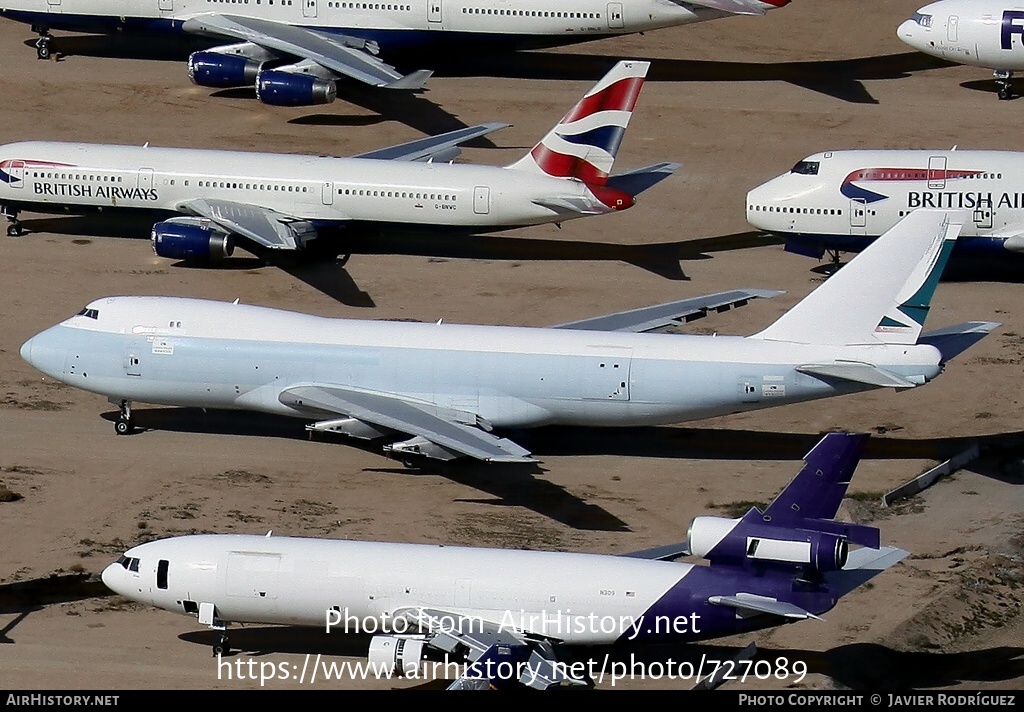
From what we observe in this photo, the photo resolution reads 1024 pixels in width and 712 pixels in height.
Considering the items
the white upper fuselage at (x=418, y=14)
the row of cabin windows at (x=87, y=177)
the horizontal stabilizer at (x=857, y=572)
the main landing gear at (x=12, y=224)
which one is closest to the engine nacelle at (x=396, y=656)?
the horizontal stabilizer at (x=857, y=572)

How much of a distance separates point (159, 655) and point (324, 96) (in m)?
38.2

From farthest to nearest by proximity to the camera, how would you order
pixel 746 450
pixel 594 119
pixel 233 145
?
1. pixel 233 145
2. pixel 594 119
3. pixel 746 450

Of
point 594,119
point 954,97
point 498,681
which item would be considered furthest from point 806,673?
point 954,97

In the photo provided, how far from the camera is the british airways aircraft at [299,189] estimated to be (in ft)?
214

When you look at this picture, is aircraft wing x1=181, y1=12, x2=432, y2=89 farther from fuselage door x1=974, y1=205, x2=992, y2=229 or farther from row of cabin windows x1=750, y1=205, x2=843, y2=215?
fuselage door x1=974, y1=205, x2=992, y2=229

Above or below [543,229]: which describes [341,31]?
above

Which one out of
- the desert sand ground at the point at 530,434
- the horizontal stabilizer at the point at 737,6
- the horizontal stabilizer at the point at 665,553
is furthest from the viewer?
the horizontal stabilizer at the point at 737,6

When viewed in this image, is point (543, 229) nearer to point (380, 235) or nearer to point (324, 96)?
point (380, 235)

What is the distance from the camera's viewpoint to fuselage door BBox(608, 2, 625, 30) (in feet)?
262

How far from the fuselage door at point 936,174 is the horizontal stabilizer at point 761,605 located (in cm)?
2823

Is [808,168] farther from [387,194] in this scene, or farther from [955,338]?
[955,338]

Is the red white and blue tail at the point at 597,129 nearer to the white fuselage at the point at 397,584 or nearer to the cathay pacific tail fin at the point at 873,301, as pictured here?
the cathay pacific tail fin at the point at 873,301

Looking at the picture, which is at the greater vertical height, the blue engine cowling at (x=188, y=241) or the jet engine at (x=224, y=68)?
the jet engine at (x=224, y=68)

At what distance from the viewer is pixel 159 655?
43.4 m
